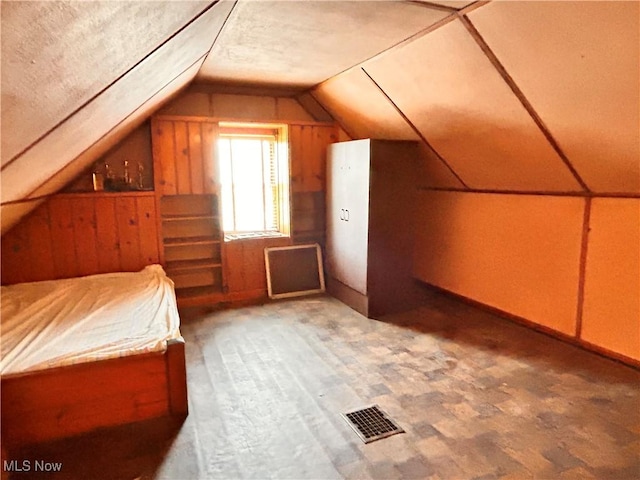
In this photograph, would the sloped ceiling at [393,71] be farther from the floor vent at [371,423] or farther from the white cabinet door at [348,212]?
the floor vent at [371,423]

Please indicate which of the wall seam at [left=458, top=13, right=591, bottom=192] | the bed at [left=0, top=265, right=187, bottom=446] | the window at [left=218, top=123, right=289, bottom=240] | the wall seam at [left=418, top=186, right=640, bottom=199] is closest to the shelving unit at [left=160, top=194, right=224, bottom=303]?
the window at [left=218, top=123, right=289, bottom=240]

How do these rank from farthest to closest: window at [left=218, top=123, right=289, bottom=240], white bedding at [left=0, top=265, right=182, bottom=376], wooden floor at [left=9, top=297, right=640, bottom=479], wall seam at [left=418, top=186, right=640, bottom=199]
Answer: window at [left=218, top=123, right=289, bottom=240] < wall seam at [left=418, top=186, right=640, bottom=199] < white bedding at [left=0, top=265, right=182, bottom=376] < wooden floor at [left=9, top=297, right=640, bottom=479]

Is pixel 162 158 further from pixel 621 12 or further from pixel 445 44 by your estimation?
pixel 621 12

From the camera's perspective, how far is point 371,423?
7.43 feet

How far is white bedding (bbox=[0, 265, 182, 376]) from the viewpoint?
214 cm

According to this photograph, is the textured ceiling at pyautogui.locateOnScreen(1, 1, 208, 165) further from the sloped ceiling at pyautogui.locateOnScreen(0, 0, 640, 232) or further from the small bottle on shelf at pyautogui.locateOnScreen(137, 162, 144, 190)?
the small bottle on shelf at pyautogui.locateOnScreen(137, 162, 144, 190)

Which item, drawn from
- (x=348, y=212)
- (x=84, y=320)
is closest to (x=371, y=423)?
(x=84, y=320)

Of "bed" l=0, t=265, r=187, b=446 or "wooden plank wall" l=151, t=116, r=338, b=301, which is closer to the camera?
"bed" l=0, t=265, r=187, b=446

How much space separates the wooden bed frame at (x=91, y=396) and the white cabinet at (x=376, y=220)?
2.04 meters

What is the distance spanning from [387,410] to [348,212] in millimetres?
2099

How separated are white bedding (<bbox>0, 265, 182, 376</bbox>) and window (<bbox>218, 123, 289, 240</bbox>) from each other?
4.06ft

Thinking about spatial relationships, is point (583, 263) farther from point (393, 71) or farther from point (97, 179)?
point (97, 179)

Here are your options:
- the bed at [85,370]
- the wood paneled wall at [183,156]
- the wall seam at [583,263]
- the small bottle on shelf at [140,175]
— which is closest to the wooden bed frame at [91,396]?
the bed at [85,370]

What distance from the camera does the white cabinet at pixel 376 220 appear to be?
12.2ft
